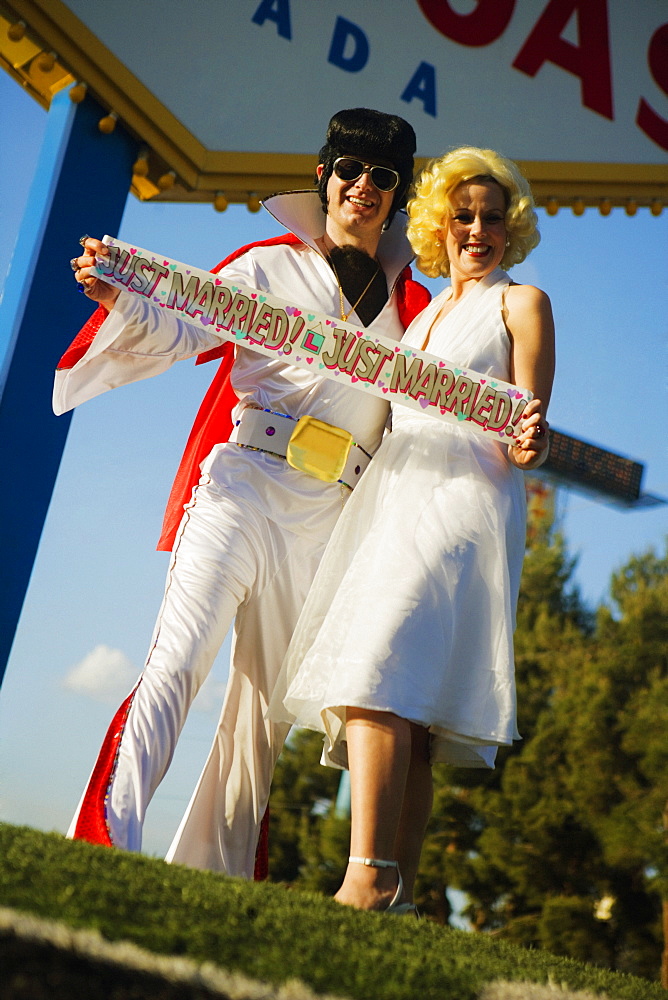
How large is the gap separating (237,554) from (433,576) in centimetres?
62

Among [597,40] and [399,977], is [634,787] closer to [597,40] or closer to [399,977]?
[597,40]

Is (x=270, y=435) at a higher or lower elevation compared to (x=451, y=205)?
lower

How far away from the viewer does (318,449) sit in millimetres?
2754

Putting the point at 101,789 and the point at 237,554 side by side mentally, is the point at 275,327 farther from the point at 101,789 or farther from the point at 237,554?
the point at 101,789

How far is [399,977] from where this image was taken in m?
1.25

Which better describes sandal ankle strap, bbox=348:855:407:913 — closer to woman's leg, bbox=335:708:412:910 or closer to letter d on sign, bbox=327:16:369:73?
woman's leg, bbox=335:708:412:910

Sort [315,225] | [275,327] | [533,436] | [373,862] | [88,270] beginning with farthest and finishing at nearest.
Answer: [315,225] < [275,327] < [88,270] < [533,436] < [373,862]

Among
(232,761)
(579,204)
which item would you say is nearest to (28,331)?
(232,761)

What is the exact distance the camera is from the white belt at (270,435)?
2760mm

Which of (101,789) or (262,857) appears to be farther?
(262,857)

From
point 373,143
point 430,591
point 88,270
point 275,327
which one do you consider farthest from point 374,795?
point 373,143

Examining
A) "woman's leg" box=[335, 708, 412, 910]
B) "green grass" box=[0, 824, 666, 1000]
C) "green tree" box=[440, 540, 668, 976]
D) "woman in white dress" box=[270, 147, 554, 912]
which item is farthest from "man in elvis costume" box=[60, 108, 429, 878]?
"green tree" box=[440, 540, 668, 976]

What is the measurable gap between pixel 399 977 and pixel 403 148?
241cm

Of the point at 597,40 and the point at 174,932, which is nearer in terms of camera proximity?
the point at 174,932
